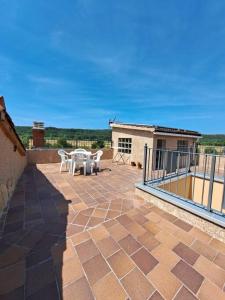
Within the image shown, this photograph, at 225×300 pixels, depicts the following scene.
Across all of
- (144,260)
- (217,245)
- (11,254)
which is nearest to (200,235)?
(217,245)

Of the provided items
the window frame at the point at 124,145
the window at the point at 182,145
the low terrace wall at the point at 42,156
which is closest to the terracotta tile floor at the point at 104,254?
the low terrace wall at the point at 42,156

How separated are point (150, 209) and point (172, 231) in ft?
2.59

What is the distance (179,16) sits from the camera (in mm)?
4777

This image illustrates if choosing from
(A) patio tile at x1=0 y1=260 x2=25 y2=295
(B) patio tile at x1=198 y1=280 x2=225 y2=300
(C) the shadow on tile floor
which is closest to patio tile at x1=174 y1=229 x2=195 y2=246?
(B) patio tile at x1=198 y1=280 x2=225 y2=300

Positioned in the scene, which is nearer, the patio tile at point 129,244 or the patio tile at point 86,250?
the patio tile at point 86,250

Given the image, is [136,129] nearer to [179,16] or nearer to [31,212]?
[179,16]

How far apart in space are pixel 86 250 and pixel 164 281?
1.04 m

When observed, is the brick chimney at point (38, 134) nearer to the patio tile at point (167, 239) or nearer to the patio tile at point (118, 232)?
the patio tile at point (118, 232)

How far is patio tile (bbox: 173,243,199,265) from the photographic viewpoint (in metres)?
1.90

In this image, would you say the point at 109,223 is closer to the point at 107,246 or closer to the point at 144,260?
the point at 107,246

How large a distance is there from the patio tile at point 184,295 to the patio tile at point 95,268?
767 millimetres

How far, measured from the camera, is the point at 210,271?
5.71 feet

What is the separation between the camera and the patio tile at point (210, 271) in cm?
162

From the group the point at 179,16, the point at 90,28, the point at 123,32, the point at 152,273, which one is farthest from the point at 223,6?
the point at 152,273
